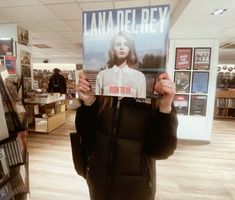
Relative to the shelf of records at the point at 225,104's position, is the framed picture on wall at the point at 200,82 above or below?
above

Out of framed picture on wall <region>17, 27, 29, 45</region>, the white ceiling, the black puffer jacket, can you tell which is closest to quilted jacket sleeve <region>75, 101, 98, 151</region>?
the black puffer jacket

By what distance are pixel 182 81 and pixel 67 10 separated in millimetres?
2438

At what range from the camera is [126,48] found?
71 centimetres

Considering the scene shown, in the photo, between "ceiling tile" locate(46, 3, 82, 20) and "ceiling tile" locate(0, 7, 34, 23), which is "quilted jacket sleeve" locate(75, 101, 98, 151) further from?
"ceiling tile" locate(0, 7, 34, 23)

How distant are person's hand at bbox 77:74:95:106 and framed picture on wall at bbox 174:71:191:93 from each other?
3.26 meters

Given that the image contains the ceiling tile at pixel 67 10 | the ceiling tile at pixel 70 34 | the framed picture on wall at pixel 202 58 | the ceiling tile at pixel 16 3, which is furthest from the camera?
the ceiling tile at pixel 70 34

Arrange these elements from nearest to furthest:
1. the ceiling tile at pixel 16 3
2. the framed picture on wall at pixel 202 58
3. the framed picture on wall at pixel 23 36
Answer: the ceiling tile at pixel 16 3 → the framed picture on wall at pixel 202 58 → the framed picture on wall at pixel 23 36

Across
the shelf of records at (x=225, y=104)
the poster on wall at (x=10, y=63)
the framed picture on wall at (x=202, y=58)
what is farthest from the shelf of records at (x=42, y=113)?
the shelf of records at (x=225, y=104)

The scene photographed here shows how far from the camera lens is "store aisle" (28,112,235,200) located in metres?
2.22

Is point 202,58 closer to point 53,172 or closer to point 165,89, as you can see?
point 53,172

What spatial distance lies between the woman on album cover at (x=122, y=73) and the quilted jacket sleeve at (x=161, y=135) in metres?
0.18

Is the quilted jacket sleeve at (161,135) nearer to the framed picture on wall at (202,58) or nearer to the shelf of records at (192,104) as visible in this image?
the shelf of records at (192,104)

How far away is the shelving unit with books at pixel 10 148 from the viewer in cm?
65

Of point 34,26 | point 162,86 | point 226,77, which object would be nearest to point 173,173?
point 162,86
